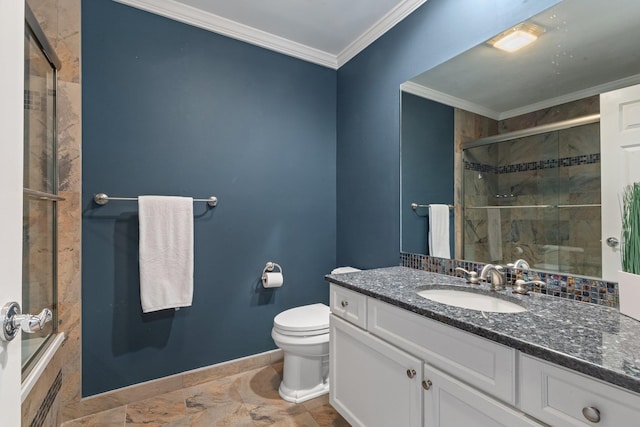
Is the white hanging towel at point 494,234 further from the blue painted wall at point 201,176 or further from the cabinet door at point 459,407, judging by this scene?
the blue painted wall at point 201,176

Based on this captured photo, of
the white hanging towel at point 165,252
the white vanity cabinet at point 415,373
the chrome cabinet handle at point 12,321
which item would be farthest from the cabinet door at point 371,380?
the chrome cabinet handle at point 12,321

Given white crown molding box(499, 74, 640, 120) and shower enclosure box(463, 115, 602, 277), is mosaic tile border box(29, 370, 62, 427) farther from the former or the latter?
white crown molding box(499, 74, 640, 120)

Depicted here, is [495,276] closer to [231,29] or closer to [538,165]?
[538,165]

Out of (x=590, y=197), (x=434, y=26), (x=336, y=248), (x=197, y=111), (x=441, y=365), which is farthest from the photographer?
(x=336, y=248)

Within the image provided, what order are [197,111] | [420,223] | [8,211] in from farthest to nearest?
[197,111] → [420,223] → [8,211]

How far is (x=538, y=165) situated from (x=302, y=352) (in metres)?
1.57

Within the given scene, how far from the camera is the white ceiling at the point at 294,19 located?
1.89 metres

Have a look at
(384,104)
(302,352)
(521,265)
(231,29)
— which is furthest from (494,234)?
(231,29)

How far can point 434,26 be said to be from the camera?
1.71 metres

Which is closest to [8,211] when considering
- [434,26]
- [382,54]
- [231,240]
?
[231,240]

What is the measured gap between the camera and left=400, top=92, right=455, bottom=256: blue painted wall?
1702 mm

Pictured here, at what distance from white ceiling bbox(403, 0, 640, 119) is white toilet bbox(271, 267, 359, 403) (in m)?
1.54

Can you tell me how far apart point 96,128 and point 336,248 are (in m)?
1.86

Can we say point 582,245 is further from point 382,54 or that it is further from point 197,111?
point 197,111
